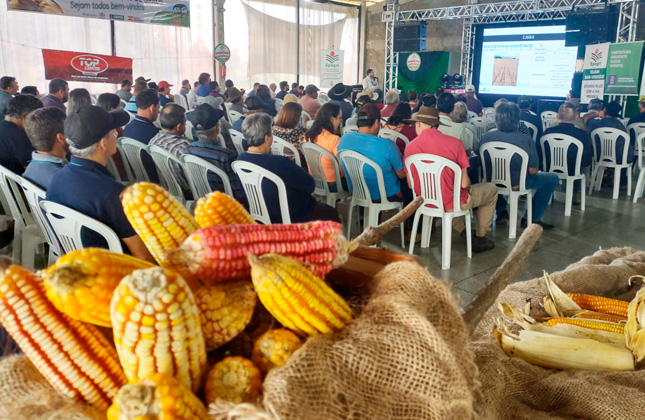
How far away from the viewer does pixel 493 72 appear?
1384cm

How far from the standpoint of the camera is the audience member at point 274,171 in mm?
3387

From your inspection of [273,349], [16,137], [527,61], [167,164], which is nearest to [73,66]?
[16,137]

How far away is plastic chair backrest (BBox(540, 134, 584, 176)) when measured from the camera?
542 centimetres

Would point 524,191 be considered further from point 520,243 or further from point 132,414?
point 132,414

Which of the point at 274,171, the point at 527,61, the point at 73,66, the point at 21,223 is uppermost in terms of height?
the point at 527,61

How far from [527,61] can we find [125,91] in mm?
9940

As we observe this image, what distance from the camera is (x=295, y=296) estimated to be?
2.35ft

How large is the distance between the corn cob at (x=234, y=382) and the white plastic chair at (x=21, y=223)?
277 centimetres

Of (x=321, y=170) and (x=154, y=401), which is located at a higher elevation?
(x=154, y=401)

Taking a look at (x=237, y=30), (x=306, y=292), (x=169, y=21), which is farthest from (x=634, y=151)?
(x=237, y=30)

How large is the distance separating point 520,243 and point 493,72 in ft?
45.7

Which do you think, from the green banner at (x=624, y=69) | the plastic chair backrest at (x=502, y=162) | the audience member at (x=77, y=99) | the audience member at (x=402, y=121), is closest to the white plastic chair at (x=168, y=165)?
the audience member at (x=77, y=99)

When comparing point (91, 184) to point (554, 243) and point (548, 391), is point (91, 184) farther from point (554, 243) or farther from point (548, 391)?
point (554, 243)

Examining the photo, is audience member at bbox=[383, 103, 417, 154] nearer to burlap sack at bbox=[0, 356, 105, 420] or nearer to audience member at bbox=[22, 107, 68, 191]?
audience member at bbox=[22, 107, 68, 191]
